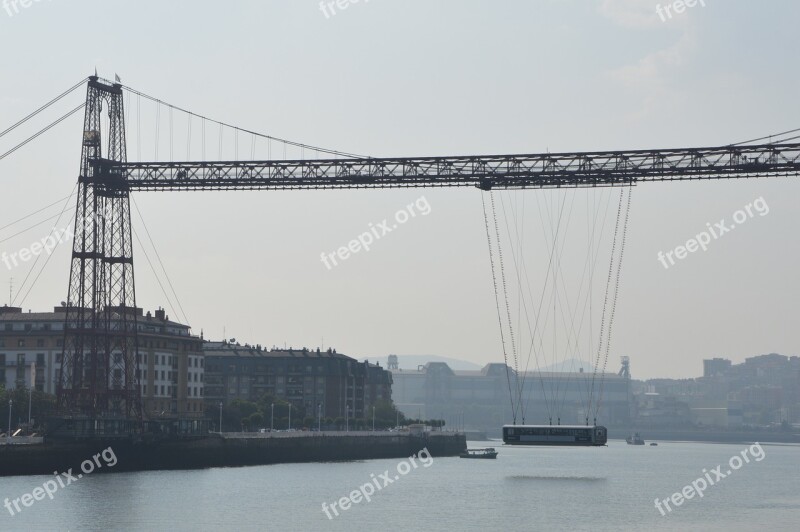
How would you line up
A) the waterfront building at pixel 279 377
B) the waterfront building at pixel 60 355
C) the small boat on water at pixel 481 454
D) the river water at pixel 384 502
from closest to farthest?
1. the river water at pixel 384 502
2. the waterfront building at pixel 60 355
3. the small boat on water at pixel 481 454
4. the waterfront building at pixel 279 377

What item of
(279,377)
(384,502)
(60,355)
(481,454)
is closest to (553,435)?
(384,502)

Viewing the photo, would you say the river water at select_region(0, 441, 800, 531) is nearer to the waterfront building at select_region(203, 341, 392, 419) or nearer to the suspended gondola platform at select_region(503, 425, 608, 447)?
the suspended gondola platform at select_region(503, 425, 608, 447)

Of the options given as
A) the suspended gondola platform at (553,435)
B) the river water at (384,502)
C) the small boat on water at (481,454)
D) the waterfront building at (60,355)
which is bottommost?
the river water at (384,502)

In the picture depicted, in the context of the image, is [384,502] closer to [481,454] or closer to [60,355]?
[60,355]

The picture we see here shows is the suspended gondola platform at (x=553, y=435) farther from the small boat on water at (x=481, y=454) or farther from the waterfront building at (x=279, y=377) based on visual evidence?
the waterfront building at (x=279, y=377)

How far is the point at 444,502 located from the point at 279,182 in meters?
27.4

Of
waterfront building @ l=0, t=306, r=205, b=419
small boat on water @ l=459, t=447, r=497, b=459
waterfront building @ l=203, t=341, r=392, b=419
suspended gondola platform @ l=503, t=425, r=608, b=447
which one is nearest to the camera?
suspended gondola platform @ l=503, t=425, r=608, b=447

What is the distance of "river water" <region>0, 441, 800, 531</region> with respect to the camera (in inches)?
2704

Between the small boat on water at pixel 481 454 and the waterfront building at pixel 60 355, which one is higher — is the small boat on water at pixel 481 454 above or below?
below

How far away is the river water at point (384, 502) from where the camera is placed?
2704 inches

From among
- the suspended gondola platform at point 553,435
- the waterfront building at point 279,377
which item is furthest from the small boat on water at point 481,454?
the suspended gondola platform at point 553,435

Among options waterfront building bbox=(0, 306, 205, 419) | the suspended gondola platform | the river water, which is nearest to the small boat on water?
waterfront building bbox=(0, 306, 205, 419)

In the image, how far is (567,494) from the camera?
315 feet

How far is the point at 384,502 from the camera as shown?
83000 mm
